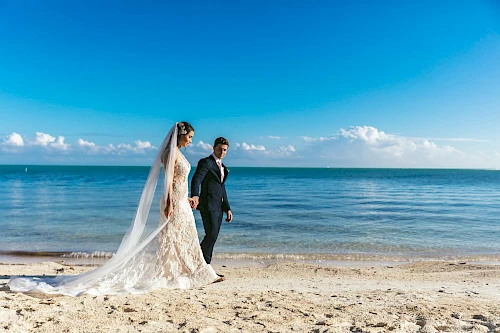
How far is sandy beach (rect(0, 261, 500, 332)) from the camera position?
3.99 m

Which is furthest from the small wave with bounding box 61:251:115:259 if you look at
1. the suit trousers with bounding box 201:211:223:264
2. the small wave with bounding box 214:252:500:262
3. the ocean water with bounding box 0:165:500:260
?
the suit trousers with bounding box 201:211:223:264

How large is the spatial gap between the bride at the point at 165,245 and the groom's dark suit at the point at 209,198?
33cm

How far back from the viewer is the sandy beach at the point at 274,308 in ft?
13.1

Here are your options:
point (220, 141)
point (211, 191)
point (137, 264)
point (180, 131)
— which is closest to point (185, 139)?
point (180, 131)

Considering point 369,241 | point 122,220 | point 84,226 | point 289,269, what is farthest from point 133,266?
point 122,220

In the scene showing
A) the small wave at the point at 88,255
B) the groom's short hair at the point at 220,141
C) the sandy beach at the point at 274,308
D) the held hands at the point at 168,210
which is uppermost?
the groom's short hair at the point at 220,141

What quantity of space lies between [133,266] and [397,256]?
6785 mm

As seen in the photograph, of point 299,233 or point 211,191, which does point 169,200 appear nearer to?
point 211,191

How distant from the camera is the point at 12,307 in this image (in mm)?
4395

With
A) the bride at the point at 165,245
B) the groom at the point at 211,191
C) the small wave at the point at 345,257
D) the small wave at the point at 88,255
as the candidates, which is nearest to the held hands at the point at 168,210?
the bride at the point at 165,245

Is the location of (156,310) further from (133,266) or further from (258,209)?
(258,209)

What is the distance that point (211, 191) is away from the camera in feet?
20.2

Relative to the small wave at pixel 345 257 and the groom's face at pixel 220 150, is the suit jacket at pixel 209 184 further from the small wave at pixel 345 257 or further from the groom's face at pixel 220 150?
the small wave at pixel 345 257

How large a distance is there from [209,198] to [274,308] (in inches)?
83.9
